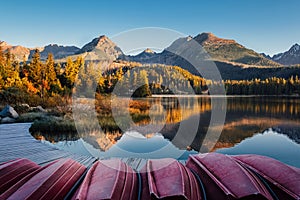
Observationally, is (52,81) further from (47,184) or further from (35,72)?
(47,184)

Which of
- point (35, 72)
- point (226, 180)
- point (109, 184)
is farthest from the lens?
point (35, 72)

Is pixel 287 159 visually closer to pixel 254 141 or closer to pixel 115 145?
pixel 254 141

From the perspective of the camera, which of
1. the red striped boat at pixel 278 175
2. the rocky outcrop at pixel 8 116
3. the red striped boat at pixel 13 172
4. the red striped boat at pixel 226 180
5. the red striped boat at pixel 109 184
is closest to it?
the red striped boat at pixel 109 184

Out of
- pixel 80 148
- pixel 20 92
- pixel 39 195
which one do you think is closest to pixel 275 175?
pixel 39 195

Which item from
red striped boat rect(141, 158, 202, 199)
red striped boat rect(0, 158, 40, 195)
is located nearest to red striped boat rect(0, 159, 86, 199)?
red striped boat rect(0, 158, 40, 195)

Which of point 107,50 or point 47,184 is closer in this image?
point 47,184

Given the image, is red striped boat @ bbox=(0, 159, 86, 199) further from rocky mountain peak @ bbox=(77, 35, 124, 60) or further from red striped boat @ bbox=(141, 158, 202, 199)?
rocky mountain peak @ bbox=(77, 35, 124, 60)

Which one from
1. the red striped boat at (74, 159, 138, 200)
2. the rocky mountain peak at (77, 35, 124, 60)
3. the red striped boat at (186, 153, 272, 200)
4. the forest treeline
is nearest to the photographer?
the red striped boat at (74, 159, 138, 200)

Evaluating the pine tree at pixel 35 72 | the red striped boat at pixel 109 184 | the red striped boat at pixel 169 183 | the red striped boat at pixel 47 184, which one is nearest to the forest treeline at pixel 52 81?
the pine tree at pixel 35 72

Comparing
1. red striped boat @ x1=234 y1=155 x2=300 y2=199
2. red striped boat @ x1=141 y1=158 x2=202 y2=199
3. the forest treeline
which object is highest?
the forest treeline

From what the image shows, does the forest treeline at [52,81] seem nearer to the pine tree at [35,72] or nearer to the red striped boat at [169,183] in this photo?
the pine tree at [35,72]

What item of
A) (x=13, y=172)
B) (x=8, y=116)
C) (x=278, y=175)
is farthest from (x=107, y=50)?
(x=8, y=116)

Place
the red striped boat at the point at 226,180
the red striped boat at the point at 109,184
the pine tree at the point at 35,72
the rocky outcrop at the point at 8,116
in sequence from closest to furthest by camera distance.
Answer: the red striped boat at the point at 109,184
the red striped boat at the point at 226,180
the rocky outcrop at the point at 8,116
the pine tree at the point at 35,72

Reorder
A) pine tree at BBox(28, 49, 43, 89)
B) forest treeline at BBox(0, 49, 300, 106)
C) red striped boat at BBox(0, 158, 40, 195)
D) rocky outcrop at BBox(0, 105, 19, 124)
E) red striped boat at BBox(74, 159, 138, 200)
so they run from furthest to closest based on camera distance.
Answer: pine tree at BBox(28, 49, 43, 89), forest treeline at BBox(0, 49, 300, 106), rocky outcrop at BBox(0, 105, 19, 124), red striped boat at BBox(0, 158, 40, 195), red striped boat at BBox(74, 159, 138, 200)
